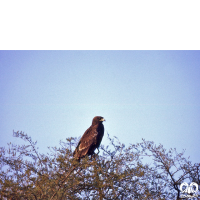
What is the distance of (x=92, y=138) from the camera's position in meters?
7.25

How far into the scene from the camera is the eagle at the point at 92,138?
6.82m

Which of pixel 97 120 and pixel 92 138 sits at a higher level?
pixel 97 120

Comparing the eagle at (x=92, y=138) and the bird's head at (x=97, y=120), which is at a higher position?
the bird's head at (x=97, y=120)

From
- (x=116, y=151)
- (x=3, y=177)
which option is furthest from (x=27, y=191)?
(x=116, y=151)

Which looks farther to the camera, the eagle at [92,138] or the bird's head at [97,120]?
the bird's head at [97,120]

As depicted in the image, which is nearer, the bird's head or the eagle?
the eagle

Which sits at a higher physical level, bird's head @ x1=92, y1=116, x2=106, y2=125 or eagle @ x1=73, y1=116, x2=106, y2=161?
bird's head @ x1=92, y1=116, x2=106, y2=125

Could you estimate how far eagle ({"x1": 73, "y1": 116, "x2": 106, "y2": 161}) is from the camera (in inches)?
269

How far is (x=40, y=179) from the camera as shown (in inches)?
170

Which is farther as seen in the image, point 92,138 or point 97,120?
point 97,120
